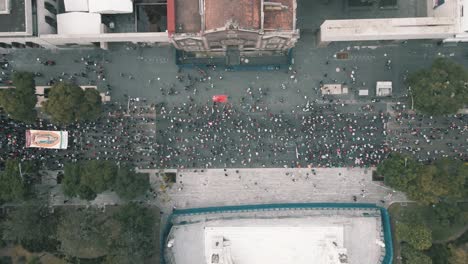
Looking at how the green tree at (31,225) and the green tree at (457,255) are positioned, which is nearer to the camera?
the green tree at (457,255)

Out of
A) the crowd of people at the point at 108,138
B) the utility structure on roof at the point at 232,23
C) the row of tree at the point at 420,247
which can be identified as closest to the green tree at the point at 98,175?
the crowd of people at the point at 108,138

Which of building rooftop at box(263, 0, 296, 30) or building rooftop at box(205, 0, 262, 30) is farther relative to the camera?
building rooftop at box(263, 0, 296, 30)

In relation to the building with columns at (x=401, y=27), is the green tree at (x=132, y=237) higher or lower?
lower

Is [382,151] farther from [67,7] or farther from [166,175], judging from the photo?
[67,7]

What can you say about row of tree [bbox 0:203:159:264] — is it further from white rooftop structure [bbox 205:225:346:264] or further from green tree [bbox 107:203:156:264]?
white rooftop structure [bbox 205:225:346:264]

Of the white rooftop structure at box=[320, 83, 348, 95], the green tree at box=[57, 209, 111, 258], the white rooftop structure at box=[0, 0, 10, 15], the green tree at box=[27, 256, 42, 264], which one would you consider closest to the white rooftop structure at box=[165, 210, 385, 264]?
the green tree at box=[57, 209, 111, 258]

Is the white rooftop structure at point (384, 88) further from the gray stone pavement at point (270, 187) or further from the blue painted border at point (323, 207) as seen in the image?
the blue painted border at point (323, 207)

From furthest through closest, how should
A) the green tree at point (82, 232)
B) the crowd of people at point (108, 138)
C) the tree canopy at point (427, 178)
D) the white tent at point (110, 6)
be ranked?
the crowd of people at point (108, 138) < the white tent at point (110, 6) < the tree canopy at point (427, 178) < the green tree at point (82, 232)
